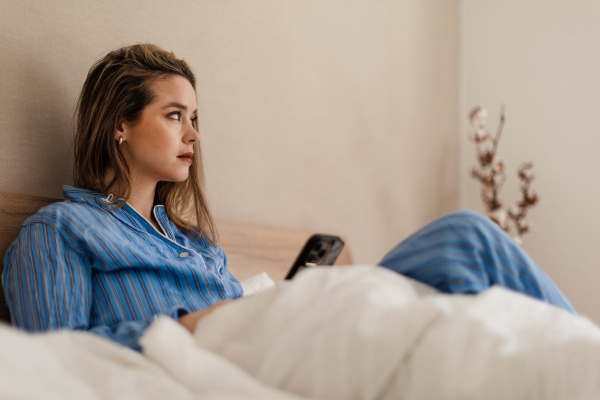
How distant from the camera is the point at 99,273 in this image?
40.0 inches

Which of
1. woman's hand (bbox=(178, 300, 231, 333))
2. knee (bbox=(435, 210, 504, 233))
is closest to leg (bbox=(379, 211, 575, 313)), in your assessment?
knee (bbox=(435, 210, 504, 233))

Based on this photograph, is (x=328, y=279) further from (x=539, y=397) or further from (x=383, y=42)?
(x=383, y=42)

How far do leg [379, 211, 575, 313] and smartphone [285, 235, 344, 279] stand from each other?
0.55 m

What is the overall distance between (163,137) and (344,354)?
0.79 meters

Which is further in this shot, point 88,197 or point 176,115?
point 176,115

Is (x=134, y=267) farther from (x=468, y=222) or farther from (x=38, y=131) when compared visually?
(x=468, y=222)

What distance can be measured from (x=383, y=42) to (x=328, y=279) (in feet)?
6.78

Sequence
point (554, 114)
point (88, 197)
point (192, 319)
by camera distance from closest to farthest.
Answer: point (192, 319), point (88, 197), point (554, 114)

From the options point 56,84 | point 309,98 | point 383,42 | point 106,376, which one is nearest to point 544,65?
point 383,42

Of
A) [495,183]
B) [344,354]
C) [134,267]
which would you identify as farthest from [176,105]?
[495,183]

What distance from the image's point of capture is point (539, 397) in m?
0.52

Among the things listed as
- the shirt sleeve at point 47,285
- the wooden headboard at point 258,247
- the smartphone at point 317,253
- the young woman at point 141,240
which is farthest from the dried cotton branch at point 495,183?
the shirt sleeve at point 47,285

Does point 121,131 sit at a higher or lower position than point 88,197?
higher

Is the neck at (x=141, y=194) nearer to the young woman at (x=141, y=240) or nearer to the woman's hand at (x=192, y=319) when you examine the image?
the young woman at (x=141, y=240)
